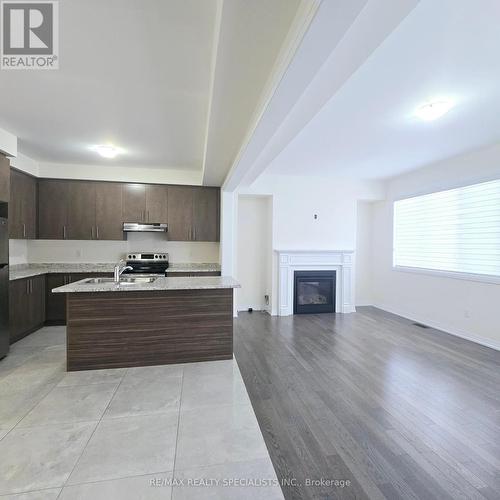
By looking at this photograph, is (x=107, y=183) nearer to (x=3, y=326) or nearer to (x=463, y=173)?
(x=3, y=326)

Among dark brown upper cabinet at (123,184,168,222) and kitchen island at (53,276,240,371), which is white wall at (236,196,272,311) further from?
kitchen island at (53,276,240,371)

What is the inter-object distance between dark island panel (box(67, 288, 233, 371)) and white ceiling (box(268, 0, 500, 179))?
2.36 m

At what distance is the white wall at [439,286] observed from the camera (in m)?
3.83

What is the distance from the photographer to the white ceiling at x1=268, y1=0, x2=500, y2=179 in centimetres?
170

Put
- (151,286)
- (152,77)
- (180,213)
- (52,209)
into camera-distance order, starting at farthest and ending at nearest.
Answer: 1. (180,213)
2. (52,209)
3. (151,286)
4. (152,77)

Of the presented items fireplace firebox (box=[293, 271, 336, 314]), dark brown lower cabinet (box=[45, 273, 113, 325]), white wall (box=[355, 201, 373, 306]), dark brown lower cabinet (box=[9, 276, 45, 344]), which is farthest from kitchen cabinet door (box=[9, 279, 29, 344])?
white wall (box=[355, 201, 373, 306])

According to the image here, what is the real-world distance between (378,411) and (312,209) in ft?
12.9

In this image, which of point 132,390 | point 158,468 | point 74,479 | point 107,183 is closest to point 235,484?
point 158,468

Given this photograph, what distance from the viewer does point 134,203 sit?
16.3ft

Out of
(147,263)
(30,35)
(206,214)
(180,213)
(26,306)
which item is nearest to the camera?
(30,35)

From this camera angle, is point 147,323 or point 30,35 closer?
point 30,35

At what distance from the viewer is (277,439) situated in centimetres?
196

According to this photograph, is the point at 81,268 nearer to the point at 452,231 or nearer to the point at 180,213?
the point at 180,213

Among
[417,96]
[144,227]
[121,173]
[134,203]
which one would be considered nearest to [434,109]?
[417,96]
